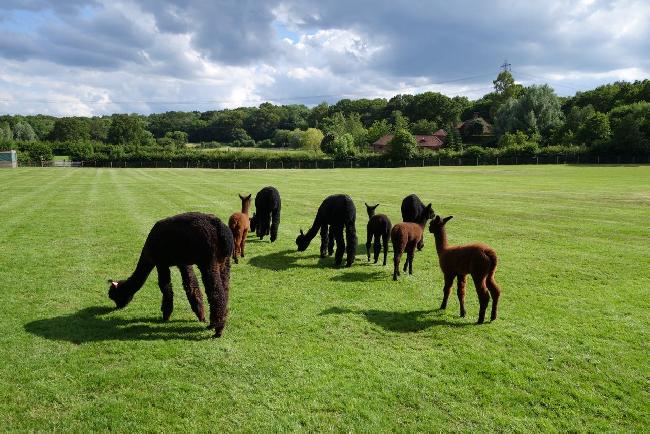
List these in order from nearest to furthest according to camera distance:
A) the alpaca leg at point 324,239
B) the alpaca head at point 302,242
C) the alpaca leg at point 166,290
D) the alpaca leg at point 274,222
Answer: the alpaca leg at point 166,290 < the alpaca leg at point 324,239 < the alpaca head at point 302,242 < the alpaca leg at point 274,222

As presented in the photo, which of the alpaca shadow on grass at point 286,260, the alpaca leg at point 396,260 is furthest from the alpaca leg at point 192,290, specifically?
the alpaca leg at point 396,260

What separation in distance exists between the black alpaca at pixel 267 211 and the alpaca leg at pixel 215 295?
24.0 feet

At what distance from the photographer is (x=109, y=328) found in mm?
7828

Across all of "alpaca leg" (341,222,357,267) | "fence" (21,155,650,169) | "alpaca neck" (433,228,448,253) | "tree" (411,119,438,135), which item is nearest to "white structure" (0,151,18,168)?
"fence" (21,155,650,169)

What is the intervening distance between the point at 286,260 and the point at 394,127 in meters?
122

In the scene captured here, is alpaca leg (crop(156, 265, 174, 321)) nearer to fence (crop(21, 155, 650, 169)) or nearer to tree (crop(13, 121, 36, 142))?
fence (crop(21, 155, 650, 169))

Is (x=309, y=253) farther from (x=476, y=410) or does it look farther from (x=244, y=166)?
(x=244, y=166)

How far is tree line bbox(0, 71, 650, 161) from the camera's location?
263ft

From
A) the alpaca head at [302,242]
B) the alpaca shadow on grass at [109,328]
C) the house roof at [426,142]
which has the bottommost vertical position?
the alpaca shadow on grass at [109,328]

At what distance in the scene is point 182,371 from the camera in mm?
6348

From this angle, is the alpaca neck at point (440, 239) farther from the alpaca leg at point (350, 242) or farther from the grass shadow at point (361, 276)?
the alpaca leg at point (350, 242)

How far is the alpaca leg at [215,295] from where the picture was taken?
24.4 ft

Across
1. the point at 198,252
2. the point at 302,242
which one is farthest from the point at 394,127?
the point at 198,252

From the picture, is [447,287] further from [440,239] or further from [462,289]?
[440,239]
